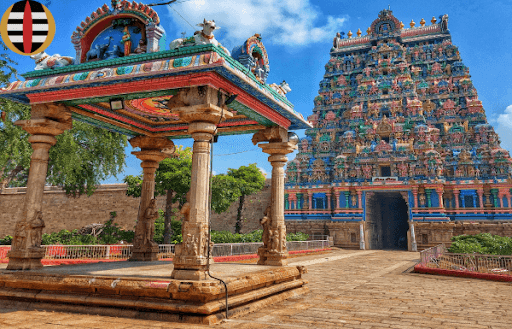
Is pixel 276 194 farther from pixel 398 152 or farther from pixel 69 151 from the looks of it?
pixel 398 152

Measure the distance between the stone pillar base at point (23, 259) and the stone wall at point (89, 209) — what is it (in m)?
25.8

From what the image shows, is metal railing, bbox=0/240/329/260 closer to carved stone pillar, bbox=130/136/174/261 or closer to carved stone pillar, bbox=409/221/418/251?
carved stone pillar, bbox=130/136/174/261

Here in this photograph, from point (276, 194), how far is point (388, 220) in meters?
29.4

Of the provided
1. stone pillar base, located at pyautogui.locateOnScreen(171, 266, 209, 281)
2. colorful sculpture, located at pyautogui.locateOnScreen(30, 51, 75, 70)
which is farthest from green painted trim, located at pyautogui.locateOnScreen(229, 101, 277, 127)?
colorful sculpture, located at pyautogui.locateOnScreen(30, 51, 75, 70)

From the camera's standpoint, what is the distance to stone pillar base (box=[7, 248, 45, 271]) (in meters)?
6.45

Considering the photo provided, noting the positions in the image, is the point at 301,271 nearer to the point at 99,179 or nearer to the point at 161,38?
the point at 161,38

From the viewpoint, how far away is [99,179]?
749 inches

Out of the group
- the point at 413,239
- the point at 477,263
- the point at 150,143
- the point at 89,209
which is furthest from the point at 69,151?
the point at 413,239

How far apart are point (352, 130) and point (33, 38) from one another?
96.7 feet

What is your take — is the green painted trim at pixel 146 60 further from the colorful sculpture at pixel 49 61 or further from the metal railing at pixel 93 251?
the metal railing at pixel 93 251

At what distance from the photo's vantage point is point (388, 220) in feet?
113

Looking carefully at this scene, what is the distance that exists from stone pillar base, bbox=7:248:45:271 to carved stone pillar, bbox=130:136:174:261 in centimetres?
282

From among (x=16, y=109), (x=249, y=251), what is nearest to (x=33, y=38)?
(x=16, y=109)

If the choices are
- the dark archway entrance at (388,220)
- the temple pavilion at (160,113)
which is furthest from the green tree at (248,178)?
the temple pavilion at (160,113)
